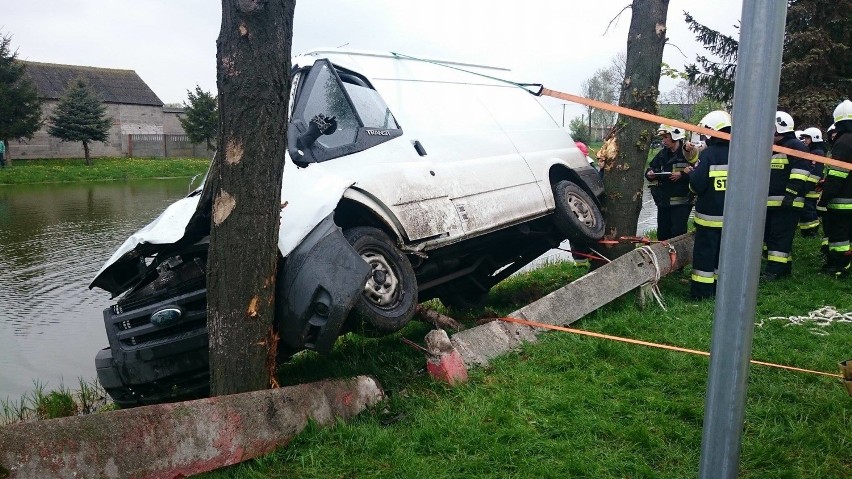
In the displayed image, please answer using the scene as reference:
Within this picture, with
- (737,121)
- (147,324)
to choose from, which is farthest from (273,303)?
(737,121)

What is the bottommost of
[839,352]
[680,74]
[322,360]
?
[322,360]

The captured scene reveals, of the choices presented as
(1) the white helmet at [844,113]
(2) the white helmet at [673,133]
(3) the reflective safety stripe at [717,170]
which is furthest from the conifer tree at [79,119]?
(1) the white helmet at [844,113]

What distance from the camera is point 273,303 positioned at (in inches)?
158

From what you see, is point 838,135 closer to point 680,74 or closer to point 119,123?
point 680,74

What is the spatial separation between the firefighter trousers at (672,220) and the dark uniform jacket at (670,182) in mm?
66

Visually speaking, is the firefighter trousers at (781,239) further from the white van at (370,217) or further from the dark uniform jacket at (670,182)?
the white van at (370,217)

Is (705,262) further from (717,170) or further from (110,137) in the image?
(110,137)

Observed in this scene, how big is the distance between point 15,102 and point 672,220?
1296 inches

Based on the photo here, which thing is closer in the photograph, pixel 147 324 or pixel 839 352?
pixel 147 324

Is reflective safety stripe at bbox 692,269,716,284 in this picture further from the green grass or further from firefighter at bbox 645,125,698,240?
firefighter at bbox 645,125,698,240

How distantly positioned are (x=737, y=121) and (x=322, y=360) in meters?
4.07

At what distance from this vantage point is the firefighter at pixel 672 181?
8703 millimetres

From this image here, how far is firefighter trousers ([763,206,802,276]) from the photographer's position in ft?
25.1

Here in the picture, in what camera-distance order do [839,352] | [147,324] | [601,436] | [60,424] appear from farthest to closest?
[839,352], [147,324], [601,436], [60,424]
